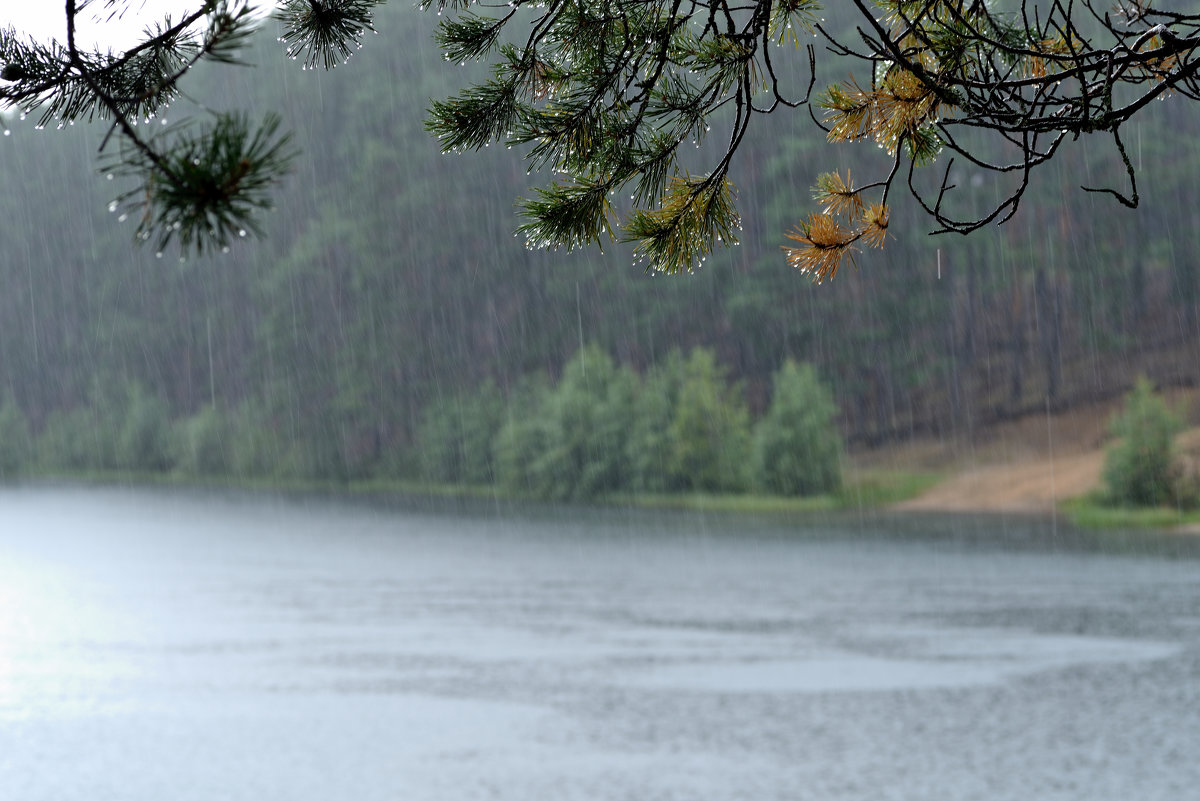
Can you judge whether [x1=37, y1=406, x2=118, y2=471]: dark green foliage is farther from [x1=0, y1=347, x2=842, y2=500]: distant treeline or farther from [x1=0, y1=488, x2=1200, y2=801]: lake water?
[x1=0, y1=488, x2=1200, y2=801]: lake water

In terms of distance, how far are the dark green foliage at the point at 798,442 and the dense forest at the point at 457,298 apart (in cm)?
308

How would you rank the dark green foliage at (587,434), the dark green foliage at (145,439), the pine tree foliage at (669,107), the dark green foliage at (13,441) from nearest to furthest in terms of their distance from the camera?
the pine tree foliage at (669,107) < the dark green foliage at (587,434) < the dark green foliage at (145,439) < the dark green foliage at (13,441)

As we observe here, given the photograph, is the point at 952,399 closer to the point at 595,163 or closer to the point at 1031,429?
the point at 1031,429

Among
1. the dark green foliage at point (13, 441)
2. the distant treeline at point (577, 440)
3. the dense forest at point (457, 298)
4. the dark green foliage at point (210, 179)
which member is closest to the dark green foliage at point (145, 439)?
the distant treeline at point (577, 440)

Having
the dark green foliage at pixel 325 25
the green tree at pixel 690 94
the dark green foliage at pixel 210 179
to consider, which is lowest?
the dark green foliage at pixel 210 179

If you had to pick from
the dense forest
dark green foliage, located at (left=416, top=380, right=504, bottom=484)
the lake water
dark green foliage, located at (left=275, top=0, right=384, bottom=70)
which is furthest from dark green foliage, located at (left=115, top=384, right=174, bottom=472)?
dark green foliage, located at (left=275, top=0, right=384, bottom=70)

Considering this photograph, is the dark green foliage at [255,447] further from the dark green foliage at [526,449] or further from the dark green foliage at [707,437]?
the dark green foliage at [707,437]

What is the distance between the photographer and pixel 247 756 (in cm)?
1183

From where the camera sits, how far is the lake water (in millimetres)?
11008

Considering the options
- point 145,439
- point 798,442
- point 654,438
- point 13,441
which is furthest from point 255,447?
point 798,442

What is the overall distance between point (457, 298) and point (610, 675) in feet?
119

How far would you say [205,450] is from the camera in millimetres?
48719

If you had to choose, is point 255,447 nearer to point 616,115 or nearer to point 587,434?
point 587,434

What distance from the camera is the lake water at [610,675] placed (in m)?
11.0
